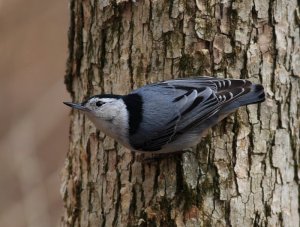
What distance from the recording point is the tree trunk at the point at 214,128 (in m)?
2.74

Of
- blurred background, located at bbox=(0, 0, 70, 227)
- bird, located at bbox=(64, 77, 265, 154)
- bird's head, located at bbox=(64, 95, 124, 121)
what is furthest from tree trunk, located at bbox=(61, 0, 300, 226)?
blurred background, located at bbox=(0, 0, 70, 227)

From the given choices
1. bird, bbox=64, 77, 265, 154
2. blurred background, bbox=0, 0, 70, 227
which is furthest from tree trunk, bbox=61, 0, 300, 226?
blurred background, bbox=0, 0, 70, 227

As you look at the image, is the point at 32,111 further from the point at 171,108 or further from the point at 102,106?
the point at 171,108

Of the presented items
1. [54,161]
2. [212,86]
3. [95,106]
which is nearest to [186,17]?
[212,86]

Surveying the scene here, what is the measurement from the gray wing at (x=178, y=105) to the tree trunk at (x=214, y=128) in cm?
11

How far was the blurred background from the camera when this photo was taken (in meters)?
4.39

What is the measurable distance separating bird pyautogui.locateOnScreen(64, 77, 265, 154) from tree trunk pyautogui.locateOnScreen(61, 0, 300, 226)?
94mm

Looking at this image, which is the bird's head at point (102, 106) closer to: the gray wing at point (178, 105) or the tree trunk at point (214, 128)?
the gray wing at point (178, 105)

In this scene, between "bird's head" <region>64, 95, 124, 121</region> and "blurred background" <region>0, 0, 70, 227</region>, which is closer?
"bird's head" <region>64, 95, 124, 121</region>

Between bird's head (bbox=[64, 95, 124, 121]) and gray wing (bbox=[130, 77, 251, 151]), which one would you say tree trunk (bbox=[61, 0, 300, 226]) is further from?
bird's head (bbox=[64, 95, 124, 121])

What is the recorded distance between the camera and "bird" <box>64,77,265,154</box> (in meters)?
2.69

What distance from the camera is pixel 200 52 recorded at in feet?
9.11

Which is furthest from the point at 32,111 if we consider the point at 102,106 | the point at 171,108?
the point at 171,108

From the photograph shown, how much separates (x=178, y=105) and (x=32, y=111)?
2.25 metres
